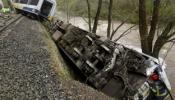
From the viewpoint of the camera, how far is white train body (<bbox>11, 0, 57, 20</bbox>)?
2258cm

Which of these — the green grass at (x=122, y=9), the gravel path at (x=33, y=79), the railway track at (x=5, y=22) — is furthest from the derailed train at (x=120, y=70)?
the green grass at (x=122, y=9)

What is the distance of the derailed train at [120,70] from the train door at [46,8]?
10.0m

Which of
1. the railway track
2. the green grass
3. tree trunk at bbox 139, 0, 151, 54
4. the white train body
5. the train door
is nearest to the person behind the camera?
tree trunk at bbox 139, 0, 151, 54

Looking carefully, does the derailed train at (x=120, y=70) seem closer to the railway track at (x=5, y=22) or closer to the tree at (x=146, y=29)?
the tree at (x=146, y=29)

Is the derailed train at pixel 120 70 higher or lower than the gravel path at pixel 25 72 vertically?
lower

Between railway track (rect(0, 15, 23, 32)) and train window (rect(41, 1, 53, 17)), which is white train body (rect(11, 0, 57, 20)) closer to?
train window (rect(41, 1, 53, 17))

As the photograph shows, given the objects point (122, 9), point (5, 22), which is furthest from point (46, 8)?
point (122, 9)

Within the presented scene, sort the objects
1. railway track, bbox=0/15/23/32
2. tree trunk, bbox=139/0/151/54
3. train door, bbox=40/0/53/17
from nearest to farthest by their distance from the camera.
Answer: tree trunk, bbox=139/0/151/54
railway track, bbox=0/15/23/32
train door, bbox=40/0/53/17

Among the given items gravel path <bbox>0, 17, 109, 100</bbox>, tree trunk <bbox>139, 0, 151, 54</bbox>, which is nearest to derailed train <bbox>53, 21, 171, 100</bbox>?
gravel path <bbox>0, 17, 109, 100</bbox>

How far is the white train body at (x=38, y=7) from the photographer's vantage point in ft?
74.1

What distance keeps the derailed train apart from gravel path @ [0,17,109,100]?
2023 millimetres

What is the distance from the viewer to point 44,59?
10.1 metres

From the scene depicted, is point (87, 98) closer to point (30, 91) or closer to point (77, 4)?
point (30, 91)

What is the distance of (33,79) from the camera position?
Result: 313 inches
